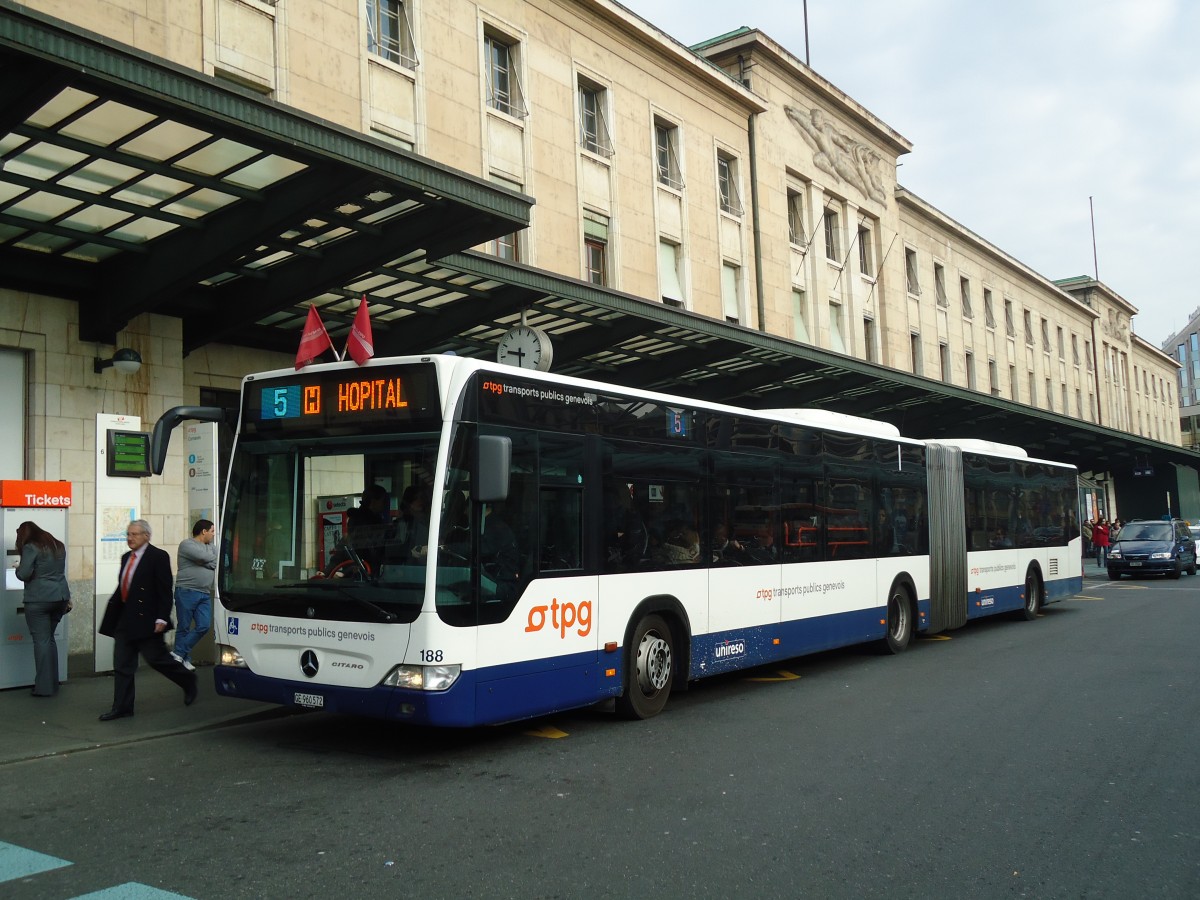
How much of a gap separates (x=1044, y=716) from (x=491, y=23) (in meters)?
15.5

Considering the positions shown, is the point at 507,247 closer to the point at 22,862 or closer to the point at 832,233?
the point at 22,862

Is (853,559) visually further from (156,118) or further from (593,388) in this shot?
(156,118)

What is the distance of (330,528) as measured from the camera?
7.63 metres

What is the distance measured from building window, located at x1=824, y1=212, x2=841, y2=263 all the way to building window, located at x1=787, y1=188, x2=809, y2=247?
2.04 m

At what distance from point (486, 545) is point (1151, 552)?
28650mm

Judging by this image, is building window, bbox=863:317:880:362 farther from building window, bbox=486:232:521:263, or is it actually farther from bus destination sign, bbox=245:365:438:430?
bus destination sign, bbox=245:365:438:430

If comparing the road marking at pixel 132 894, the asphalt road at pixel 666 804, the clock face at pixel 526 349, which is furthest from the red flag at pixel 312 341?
the clock face at pixel 526 349

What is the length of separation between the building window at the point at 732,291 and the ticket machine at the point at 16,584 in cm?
1825

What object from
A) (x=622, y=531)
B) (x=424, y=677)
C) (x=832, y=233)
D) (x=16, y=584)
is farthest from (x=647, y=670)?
(x=832, y=233)

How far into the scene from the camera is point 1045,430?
37.8 m

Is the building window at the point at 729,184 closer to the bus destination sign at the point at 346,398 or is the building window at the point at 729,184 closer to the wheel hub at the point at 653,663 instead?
the wheel hub at the point at 653,663

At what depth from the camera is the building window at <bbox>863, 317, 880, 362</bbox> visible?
114 feet

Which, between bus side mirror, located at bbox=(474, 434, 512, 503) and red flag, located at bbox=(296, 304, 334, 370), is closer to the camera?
bus side mirror, located at bbox=(474, 434, 512, 503)

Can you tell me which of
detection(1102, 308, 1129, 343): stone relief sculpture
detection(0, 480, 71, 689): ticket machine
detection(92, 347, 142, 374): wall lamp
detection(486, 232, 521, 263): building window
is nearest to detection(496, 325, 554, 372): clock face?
detection(92, 347, 142, 374): wall lamp
